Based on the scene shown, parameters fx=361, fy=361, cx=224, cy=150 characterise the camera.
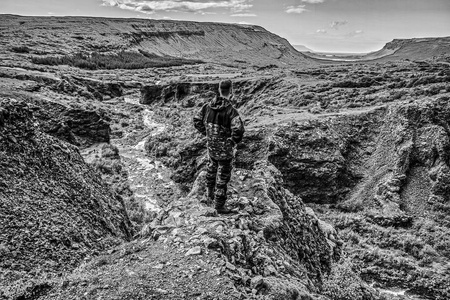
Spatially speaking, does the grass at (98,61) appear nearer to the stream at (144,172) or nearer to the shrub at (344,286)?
the stream at (144,172)

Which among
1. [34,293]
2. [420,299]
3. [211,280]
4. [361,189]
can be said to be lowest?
[420,299]

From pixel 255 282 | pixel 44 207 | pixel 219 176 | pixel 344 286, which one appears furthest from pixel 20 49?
pixel 255 282

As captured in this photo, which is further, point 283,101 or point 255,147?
point 283,101

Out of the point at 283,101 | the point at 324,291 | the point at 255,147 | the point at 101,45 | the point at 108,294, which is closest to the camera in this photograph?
the point at 108,294

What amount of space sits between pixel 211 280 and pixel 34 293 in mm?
2830

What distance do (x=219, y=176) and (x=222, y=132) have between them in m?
0.97

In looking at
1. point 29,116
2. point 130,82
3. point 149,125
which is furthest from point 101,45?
point 29,116

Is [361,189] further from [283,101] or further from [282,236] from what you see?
[282,236]

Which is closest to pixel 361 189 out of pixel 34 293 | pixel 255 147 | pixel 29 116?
pixel 255 147

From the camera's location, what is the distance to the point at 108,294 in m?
5.38

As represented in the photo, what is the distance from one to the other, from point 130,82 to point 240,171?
50.9m

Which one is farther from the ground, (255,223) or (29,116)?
(29,116)

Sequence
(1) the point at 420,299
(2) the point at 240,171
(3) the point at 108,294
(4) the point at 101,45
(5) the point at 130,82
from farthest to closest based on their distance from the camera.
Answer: (4) the point at 101,45 < (5) the point at 130,82 < (1) the point at 420,299 < (2) the point at 240,171 < (3) the point at 108,294

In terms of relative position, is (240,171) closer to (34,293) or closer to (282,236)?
(282,236)
